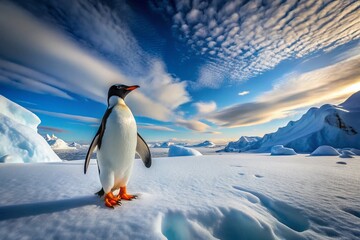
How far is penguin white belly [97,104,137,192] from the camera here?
5.89 feet

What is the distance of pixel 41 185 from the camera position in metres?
2.26

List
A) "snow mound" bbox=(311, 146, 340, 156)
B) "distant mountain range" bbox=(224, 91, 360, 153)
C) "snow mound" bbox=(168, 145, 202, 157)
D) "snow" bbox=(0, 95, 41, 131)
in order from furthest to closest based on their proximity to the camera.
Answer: "distant mountain range" bbox=(224, 91, 360, 153) → "snow mound" bbox=(168, 145, 202, 157) → "snow mound" bbox=(311, 146, 340, 156) → "snow" bbox=(0, 95, 41, 131)

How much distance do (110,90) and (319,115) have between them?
27126mm

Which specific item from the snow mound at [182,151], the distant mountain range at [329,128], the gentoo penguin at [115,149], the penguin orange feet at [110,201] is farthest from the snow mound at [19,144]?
the distant mountain range at [329,128]

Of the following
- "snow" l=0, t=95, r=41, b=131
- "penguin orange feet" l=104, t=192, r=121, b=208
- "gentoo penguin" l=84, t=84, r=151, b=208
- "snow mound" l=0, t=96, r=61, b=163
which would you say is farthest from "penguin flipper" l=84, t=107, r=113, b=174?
"snow" l=0, t=95, r=41, b=131

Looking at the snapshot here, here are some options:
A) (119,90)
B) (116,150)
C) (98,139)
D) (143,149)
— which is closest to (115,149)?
(116,150)

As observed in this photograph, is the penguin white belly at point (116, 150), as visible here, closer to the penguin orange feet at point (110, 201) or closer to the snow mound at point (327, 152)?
the penguin orange feet at point (110, 201)

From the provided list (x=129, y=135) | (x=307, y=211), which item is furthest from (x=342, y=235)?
(x=129, y=135)

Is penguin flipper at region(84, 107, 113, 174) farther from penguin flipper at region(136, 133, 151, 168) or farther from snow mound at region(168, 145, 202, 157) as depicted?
snow mound at region(168, 145, 202, 157)

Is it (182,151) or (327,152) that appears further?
(182,151)

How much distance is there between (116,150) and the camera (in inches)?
72.2

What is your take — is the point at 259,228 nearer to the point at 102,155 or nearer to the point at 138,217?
the point at 138,217

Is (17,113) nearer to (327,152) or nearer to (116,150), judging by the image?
(116,150)

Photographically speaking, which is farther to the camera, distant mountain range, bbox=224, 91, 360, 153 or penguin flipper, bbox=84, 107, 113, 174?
distant mountain range, bbox=224, 91, 360, 153
